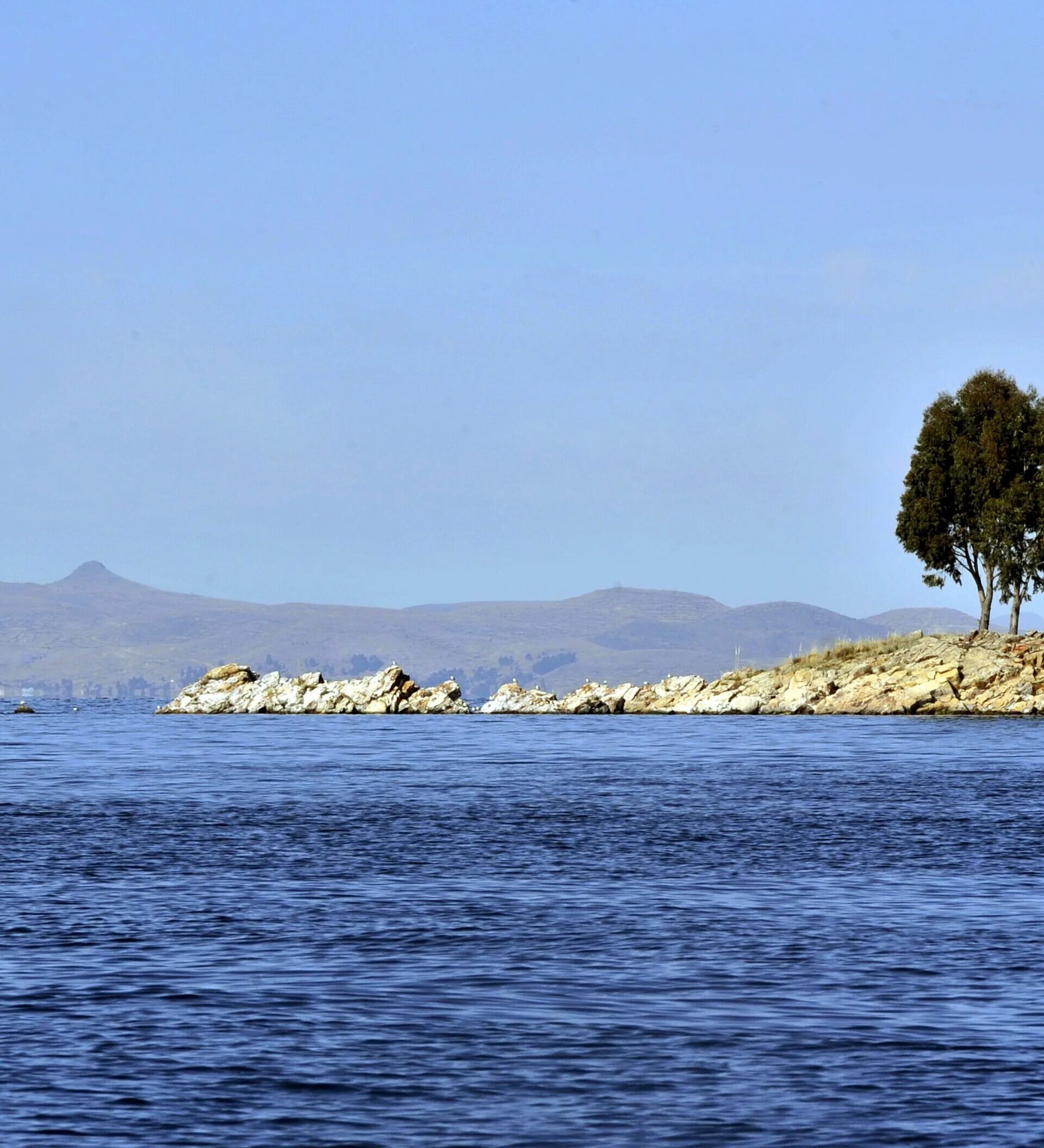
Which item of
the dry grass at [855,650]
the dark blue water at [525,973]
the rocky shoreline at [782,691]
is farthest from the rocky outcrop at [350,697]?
the dark blue water at [525,973]

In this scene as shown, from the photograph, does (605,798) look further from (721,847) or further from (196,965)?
(196,965)

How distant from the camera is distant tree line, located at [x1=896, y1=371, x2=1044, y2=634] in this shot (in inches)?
3976

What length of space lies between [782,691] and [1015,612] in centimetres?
1495

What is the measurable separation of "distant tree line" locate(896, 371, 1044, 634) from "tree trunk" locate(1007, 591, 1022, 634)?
0.31 feet

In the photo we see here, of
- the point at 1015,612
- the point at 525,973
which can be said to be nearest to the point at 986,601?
the point at 1015,612

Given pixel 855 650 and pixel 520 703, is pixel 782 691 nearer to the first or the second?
pixel 855 650

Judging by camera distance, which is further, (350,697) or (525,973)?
(350,697)

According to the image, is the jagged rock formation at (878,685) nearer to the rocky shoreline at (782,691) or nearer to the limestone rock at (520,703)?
the rocky shoreline at (782,691)

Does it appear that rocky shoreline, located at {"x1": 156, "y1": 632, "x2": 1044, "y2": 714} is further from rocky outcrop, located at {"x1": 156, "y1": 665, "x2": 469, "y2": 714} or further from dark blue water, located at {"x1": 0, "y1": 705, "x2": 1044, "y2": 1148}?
dark blue water, located at {"x1": 0, "y1": 705, "x2": 1044, "y2": 1148}

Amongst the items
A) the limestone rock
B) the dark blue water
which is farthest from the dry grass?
the dark blue water

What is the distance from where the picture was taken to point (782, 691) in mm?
106438

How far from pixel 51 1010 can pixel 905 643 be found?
93122mm

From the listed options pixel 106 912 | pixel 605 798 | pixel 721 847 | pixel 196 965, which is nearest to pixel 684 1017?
pixel 196 965

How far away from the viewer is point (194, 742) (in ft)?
274
